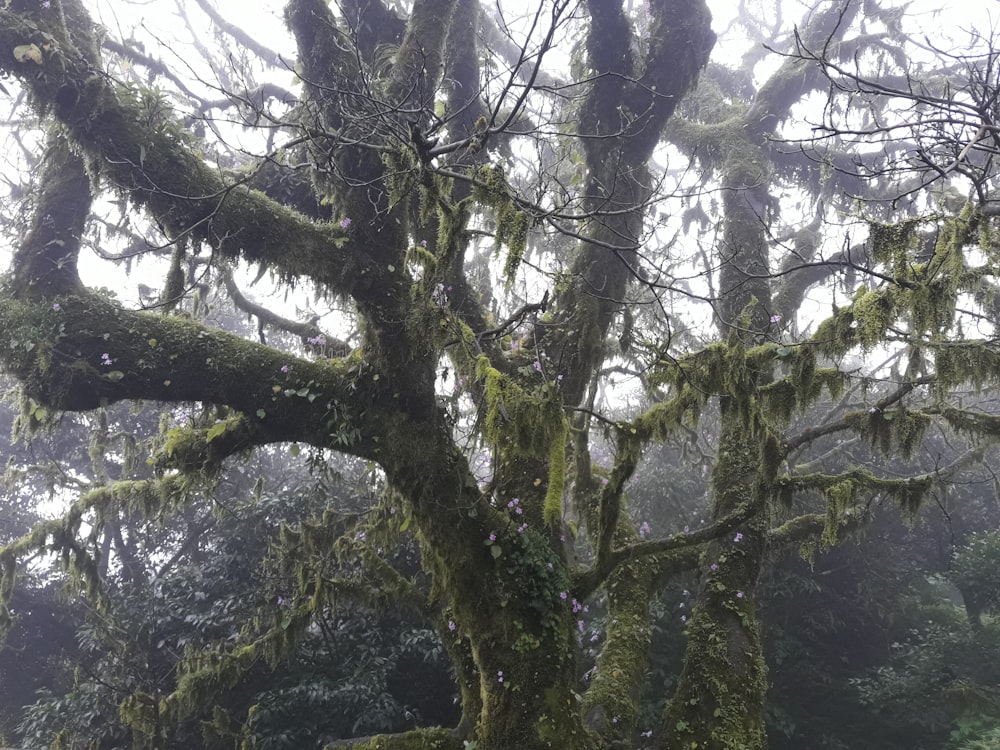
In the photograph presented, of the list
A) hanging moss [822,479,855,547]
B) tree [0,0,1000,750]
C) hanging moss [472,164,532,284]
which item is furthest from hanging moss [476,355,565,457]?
hanging moss [822,479,855,547]

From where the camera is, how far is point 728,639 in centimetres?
461

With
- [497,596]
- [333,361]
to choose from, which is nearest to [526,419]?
[497,596]

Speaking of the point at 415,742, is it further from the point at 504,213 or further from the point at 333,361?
the point at 504,213

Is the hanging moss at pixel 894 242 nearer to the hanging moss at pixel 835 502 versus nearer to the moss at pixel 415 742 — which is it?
the hanging moss at pixel 835 502

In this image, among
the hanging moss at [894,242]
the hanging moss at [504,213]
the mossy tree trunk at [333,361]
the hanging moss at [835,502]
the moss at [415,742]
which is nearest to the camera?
the hanging moss at [504,213]

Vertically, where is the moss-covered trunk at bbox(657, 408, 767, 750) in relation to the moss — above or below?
above

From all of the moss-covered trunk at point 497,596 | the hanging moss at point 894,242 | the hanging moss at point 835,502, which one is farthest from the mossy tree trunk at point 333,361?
the hanging moss at point 835,502

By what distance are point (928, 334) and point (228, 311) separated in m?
16.0

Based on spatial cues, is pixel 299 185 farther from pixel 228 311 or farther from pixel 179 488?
pixel 228 311

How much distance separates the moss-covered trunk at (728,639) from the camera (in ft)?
13.7

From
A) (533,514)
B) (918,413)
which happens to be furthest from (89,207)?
(918,413)

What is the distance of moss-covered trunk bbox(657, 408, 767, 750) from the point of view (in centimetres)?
419

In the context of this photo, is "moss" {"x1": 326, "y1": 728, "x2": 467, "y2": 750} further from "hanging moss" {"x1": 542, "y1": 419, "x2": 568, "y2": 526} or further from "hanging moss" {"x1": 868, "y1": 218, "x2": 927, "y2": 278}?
"hanging moss" {"x1": 868, "y1": 218, "x2": 927, "y2": 278}

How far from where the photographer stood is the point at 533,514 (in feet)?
14.9
